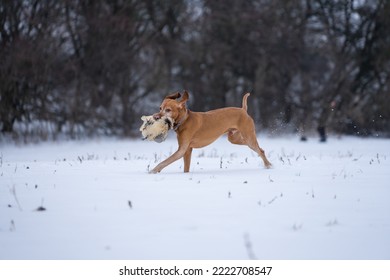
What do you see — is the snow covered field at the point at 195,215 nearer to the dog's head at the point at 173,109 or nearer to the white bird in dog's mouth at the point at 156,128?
the white bird in dog's mouth at the point at 156,128

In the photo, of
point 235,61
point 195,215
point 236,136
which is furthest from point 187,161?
point 235,61

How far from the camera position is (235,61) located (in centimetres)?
2052

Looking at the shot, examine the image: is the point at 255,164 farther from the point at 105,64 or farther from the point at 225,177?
the point at 105,64

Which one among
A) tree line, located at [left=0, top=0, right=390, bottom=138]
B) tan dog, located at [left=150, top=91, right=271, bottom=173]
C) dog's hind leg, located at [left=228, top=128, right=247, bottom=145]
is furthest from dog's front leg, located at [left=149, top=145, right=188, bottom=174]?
tree line, located at [left=0, top=0, right=390, bottom=138]

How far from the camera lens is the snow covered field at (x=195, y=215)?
11.0 ft

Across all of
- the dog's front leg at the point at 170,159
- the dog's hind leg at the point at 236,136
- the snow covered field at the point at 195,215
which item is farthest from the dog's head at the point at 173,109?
the dog's hind leg at the point at 236,136

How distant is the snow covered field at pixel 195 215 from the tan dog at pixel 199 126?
58 cm

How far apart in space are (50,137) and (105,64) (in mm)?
3350

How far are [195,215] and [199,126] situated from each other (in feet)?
10.4

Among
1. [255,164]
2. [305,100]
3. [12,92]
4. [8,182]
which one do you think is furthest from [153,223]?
[305,100]

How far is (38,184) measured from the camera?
18.0 ft

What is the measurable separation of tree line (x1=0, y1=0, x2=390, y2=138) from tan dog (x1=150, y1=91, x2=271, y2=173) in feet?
34.7

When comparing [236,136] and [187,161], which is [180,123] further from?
[236,136]

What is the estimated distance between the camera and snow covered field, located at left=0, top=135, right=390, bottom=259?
11.0 ft
